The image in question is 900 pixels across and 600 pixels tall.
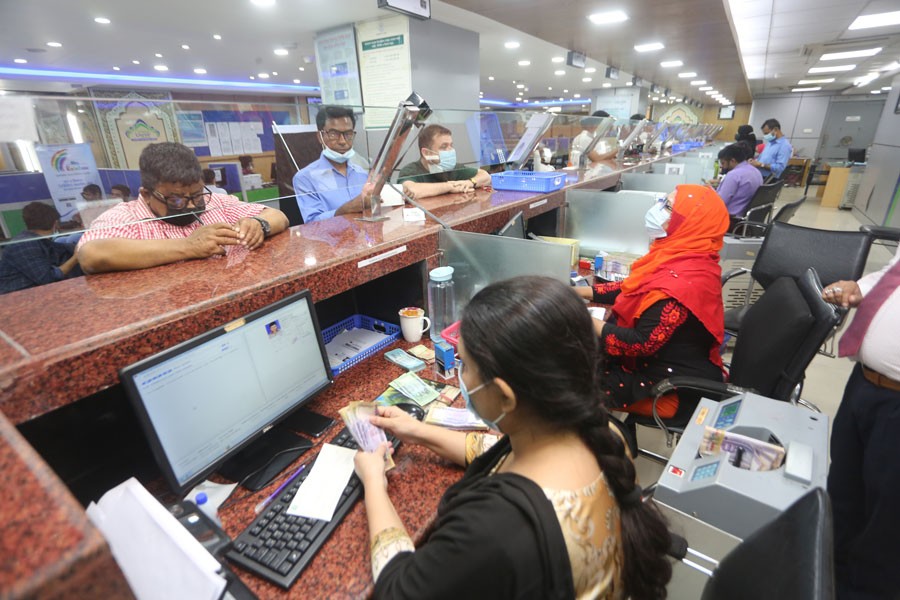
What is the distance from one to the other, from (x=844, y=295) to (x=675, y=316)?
604mm

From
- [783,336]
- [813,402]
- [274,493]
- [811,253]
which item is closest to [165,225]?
[274,493]

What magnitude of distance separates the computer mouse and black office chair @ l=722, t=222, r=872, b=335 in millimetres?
1620

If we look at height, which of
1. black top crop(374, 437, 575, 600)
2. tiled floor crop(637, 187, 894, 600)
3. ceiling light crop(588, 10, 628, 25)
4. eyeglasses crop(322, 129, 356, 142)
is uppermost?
ceiling light crop(588, 10, 628, 25)

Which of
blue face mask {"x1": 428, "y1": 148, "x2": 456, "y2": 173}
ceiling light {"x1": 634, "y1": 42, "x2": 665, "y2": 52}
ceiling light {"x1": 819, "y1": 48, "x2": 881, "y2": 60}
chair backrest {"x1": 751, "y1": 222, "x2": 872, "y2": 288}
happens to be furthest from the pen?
ceiling light {"x1": 819, "y1": 48, "x2": 881, "y2": 60}

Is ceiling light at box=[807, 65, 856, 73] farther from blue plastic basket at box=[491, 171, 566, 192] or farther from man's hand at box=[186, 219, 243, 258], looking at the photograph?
man's hand at box=[186, 219, 243, 258]

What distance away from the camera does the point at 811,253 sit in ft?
7.00

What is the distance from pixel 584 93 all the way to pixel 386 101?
12.8 m

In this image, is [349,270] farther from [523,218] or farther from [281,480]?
[523,218]

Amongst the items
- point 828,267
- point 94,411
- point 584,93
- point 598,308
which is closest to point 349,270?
point 94,411

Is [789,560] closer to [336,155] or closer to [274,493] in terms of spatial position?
[274,493]

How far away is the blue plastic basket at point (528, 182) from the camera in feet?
8.13

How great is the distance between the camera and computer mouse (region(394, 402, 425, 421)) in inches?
46.2

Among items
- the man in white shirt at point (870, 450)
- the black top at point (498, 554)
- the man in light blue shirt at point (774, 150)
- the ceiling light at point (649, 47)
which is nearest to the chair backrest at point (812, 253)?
the man in white shirt at point (870, 450)

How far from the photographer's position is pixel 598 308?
6.66 feet
